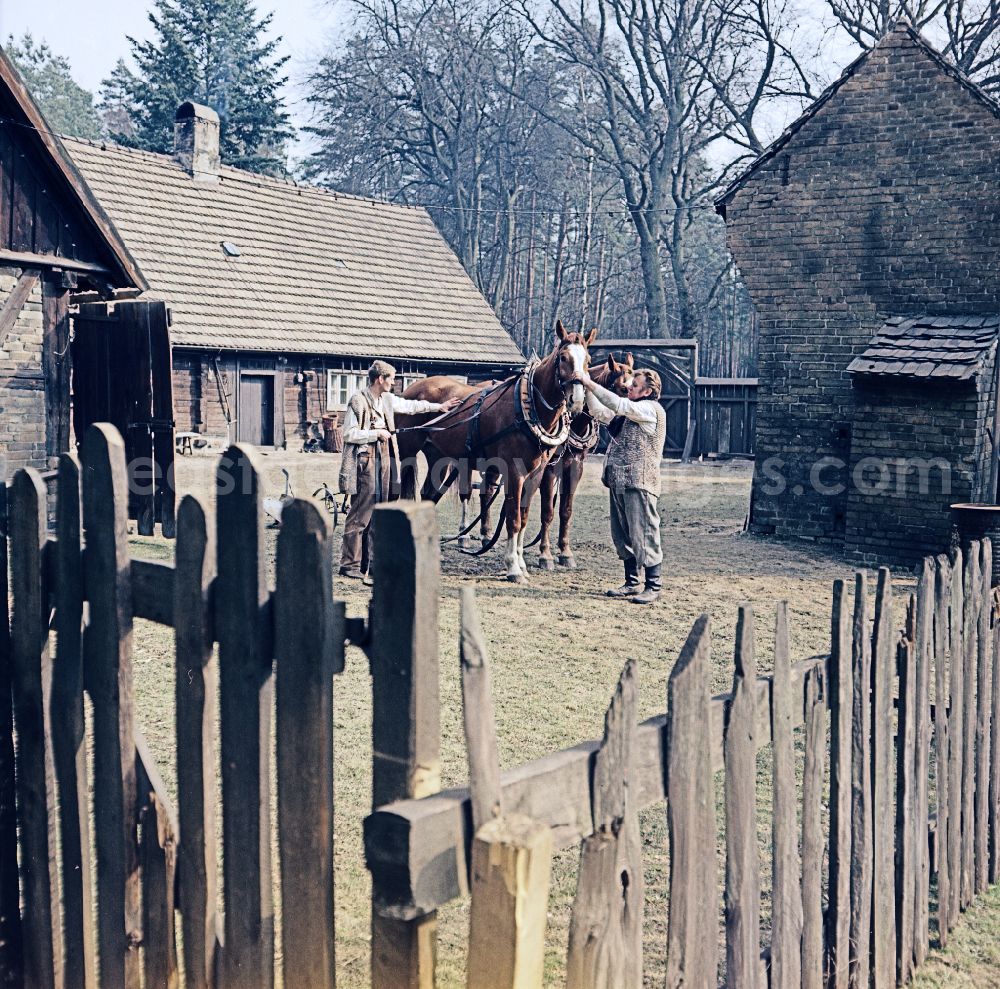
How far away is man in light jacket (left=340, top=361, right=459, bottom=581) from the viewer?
1018 cm

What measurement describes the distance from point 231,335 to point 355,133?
18.4 meters

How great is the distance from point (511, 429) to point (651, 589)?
2.03 metres

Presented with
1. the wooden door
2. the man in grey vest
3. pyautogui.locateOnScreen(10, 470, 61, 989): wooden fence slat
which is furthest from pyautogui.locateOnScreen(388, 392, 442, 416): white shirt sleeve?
the wooden door

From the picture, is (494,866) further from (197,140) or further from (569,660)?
(197,140)

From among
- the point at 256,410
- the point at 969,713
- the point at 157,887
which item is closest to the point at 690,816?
the point at 157,887

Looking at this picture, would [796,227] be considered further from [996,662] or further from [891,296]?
[996,662]

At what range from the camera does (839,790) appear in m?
3.06

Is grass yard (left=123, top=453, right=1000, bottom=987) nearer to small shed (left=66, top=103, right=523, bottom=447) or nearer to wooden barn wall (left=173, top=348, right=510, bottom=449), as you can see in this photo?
wooden barn wall (left=173, top=348, right=510, bottom=449)

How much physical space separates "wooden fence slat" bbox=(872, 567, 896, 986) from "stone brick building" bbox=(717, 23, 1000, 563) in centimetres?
885

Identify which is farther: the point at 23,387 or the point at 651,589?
the point at 23,387

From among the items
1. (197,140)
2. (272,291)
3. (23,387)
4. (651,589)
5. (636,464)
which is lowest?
(651,589)

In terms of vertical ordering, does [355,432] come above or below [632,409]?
below

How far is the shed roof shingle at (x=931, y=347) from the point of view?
11.4 metres

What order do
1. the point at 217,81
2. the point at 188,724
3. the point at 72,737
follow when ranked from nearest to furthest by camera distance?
the point at 188,724, the point at 72,737, the point at 217,81
